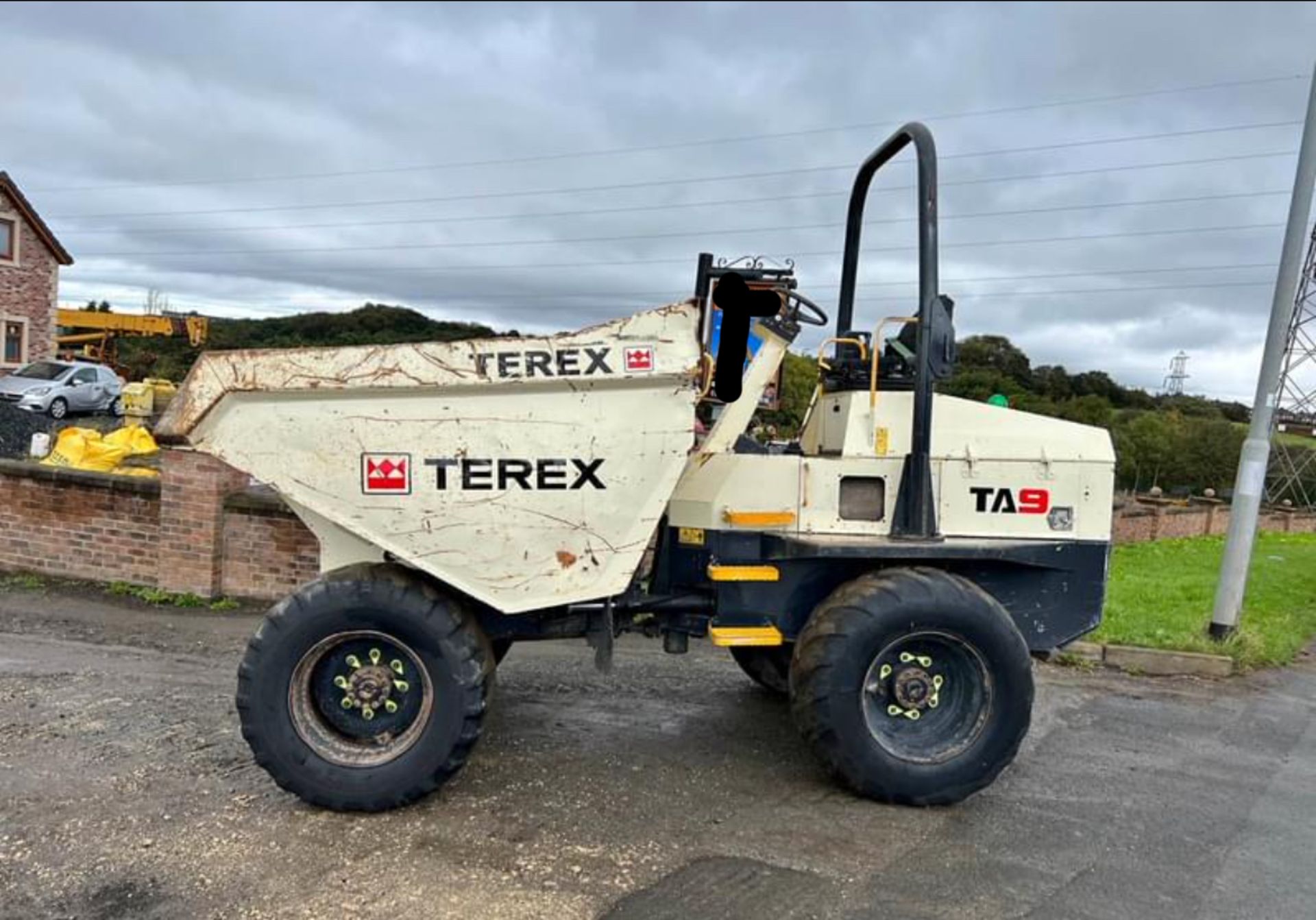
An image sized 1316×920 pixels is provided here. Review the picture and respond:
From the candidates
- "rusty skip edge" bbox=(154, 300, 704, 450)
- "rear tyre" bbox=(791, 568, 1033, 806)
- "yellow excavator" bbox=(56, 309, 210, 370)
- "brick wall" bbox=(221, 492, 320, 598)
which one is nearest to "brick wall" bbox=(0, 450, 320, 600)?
"brick wall" bbox=(221, 492, 320, 598)

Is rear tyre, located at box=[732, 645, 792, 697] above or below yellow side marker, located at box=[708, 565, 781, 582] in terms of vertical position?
below

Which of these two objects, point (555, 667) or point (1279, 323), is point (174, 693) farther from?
point (1279, 323)

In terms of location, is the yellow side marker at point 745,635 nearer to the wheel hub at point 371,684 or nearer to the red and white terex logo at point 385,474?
the wheel hub at point 371,684

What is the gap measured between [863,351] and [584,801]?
101 inches

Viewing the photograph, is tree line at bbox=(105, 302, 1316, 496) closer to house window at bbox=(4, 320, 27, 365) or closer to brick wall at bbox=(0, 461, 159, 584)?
house window at bbox=(4, 320, 27, 365)

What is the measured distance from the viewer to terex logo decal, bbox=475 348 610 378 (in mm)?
4156

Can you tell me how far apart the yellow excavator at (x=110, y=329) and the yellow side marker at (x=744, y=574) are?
1464 inches

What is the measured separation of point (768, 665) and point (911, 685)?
157 centimetres

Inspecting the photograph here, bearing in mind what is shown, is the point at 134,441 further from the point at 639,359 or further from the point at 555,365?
the point at 639,359

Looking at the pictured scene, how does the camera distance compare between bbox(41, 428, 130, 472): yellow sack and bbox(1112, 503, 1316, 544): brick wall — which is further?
bbox(1112, 503, 1316, 544): brick wall

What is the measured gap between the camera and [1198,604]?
1034 cm

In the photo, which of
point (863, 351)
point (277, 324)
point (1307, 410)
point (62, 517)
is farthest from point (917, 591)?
point (277, 324)

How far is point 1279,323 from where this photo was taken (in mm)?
8039

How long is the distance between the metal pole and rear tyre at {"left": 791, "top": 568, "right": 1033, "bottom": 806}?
191 inches
